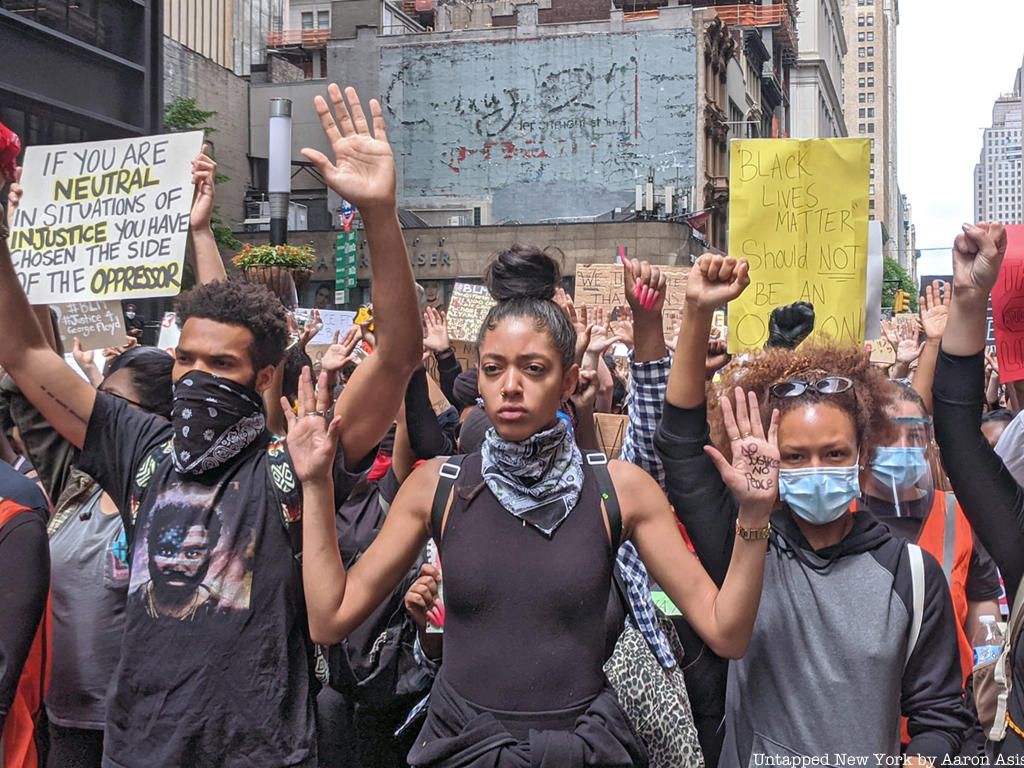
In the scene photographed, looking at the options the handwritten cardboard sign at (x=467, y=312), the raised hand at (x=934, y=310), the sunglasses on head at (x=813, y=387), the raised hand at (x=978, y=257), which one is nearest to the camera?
the raised hand at (x=978, y=257)

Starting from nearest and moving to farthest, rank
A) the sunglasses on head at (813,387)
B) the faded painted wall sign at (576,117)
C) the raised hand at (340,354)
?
the sunglasses on head at (813,387) < the raised hand at (340,354) < the faded painted wall sign at (576,117)

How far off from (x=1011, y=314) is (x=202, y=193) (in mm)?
2782

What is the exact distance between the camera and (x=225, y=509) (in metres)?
3.09

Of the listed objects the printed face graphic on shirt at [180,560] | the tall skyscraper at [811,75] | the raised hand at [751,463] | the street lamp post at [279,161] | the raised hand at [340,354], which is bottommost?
the printed face graphic on shirt at [180,560]

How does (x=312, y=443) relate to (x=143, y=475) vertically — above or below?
above

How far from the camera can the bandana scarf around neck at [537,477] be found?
2.81 metres

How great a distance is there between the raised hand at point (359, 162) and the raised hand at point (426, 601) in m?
1.00

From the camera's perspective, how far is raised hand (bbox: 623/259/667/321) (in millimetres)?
3266

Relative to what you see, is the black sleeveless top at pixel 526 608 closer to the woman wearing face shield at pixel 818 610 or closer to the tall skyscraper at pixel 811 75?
the woman wearing face shield at pixel 818 610

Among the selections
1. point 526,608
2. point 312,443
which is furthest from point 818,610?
point 312,443

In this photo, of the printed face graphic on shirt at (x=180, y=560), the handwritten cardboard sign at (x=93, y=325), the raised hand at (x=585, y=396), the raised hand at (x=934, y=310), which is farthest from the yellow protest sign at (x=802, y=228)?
the handwritten cardboard sign at (x=93, y=325)

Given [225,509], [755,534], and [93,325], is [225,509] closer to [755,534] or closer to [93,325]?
[755,534]

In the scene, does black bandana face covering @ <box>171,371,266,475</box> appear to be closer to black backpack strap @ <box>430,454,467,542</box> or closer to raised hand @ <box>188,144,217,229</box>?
black backpack strap @ <box>430,454,467,542</box>

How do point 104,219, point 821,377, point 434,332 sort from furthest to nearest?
1. point 434,332
2. point 104,219
3. point 821,377
